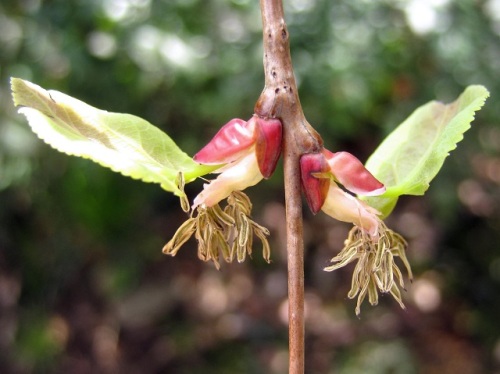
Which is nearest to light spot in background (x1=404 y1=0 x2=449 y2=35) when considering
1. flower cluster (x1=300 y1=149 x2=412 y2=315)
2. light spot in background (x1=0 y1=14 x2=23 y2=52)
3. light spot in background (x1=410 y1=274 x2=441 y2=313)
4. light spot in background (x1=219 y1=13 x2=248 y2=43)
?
light spot in background (x1=219 y1=13 x2=248 y2=43)

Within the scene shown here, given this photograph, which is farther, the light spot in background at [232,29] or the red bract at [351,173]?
the light spot in background at [232,29]

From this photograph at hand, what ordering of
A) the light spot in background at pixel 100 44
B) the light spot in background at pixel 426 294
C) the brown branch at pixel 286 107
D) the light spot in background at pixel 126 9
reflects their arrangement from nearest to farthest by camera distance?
the brown branch at pixel 286 107 → the light spot in background at pixel 126 9 → the light spot in background at pixel 100 44 → the light spot in background at pixel 426 294

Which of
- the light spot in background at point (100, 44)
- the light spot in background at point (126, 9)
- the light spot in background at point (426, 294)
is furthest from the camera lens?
the light spot in background at point (426, 294)

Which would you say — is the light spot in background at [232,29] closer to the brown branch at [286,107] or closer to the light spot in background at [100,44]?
the light spot in background at [100,44]

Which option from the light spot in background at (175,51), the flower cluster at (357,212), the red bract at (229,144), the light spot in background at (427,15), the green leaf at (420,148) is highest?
the light spot in background at (427,15)

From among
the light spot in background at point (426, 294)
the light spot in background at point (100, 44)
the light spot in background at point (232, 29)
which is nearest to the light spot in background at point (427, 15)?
the light spot in background at point (232, 29)

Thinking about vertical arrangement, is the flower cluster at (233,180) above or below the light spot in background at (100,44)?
below
